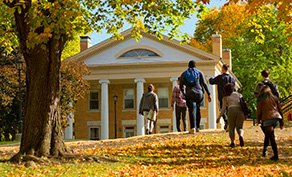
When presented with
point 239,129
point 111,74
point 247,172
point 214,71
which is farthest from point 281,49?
point 247,172

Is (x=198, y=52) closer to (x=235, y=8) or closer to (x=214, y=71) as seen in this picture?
(x=214, y=71)

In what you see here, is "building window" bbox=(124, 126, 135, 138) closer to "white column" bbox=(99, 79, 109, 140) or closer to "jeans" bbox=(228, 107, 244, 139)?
"white column" bbox=(99, 79, 109, 140)

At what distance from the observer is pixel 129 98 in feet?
150

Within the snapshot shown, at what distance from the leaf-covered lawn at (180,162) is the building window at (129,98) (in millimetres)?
31307

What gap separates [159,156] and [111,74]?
31728 millimetres

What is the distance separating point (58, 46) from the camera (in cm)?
1138

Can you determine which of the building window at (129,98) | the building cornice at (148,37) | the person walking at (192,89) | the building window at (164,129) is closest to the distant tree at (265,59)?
the building cornice at (148,37)

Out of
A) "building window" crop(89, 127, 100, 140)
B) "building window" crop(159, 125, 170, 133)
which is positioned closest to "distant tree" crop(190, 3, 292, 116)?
"building window" crop(159, 125, 170, 133)

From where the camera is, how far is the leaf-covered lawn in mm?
9405

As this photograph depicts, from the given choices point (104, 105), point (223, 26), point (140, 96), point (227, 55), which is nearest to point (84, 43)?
point (104, 105)

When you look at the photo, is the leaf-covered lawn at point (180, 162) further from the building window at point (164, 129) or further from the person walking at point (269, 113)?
the building window at point (164, 129)

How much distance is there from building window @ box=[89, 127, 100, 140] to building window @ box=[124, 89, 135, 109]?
9.97 ft

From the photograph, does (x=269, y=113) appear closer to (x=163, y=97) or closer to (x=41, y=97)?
(x=41, y=97)

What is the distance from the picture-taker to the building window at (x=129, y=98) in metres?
45.6
